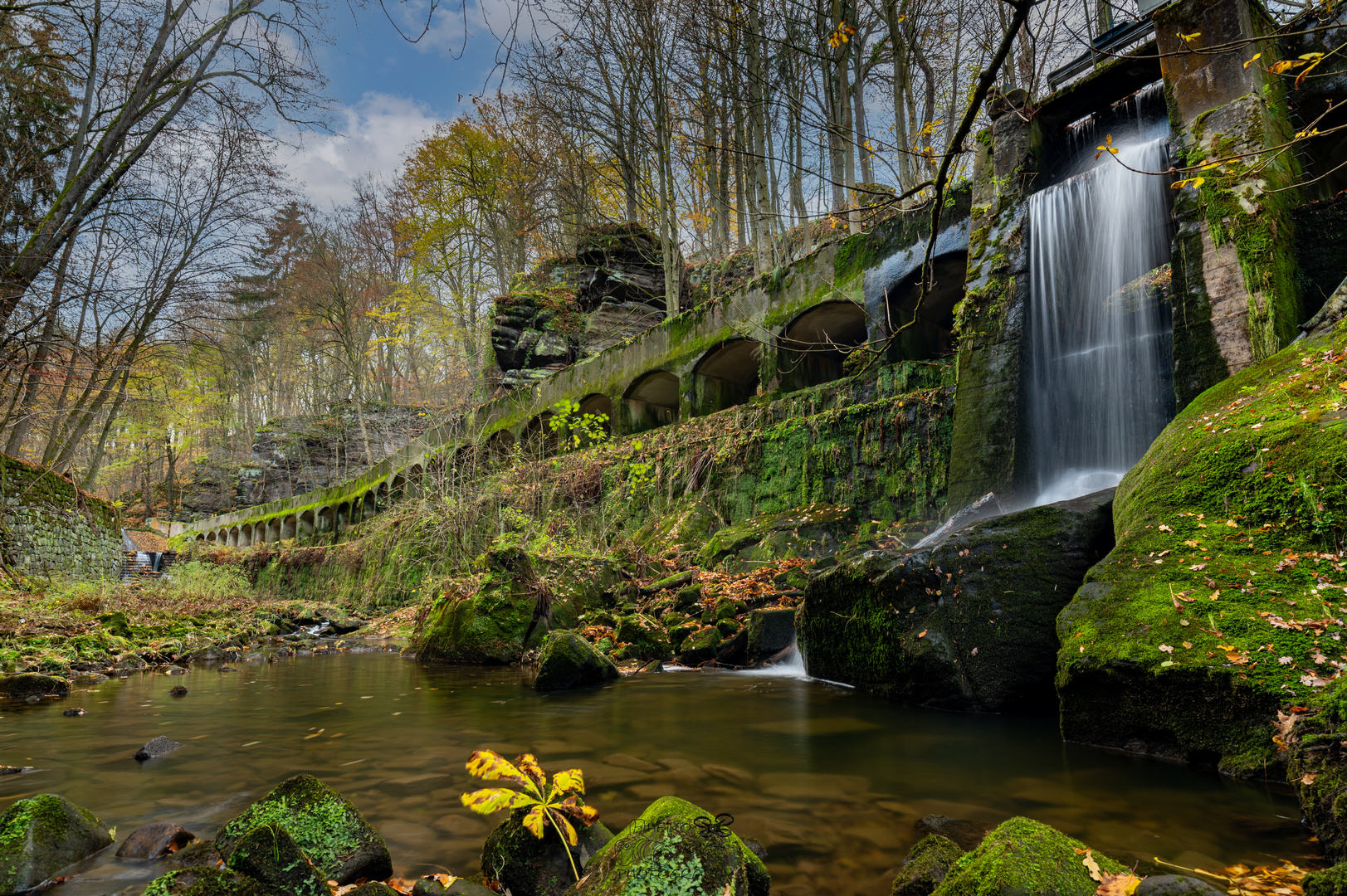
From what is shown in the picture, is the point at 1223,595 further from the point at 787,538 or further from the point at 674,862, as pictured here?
the point at 787,538

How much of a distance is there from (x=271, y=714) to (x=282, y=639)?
23.9 feet

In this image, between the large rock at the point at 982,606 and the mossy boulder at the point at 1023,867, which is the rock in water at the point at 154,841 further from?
the large rock at the point at 982,606

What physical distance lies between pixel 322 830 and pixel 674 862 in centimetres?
119

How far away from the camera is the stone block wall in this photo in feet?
36.7

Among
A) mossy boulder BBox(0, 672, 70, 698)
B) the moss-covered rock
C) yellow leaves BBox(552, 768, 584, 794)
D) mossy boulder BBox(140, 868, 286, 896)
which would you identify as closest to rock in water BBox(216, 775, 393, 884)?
mossy boulder BBox(140, 868, 286, 896)

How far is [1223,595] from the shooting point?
3113mm

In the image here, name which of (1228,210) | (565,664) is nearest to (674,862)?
(565,664)

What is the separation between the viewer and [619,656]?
7129mm

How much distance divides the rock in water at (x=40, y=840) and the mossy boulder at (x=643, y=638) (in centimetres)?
518

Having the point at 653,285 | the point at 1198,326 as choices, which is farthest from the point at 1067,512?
the point at 653,285

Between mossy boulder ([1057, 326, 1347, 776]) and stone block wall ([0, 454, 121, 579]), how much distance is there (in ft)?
48.9

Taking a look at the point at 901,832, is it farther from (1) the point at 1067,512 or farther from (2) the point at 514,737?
(1) the point at 1067,512

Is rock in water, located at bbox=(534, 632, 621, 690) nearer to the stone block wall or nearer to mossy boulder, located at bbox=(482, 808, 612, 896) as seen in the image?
mossy boulder, located at bbox=(482, 808, 612, 896)

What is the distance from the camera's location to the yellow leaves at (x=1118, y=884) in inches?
63.1
